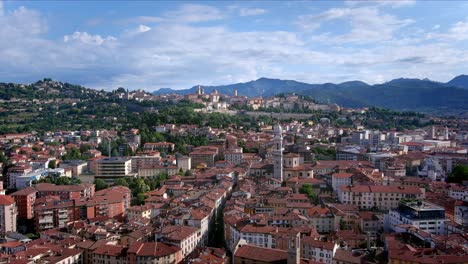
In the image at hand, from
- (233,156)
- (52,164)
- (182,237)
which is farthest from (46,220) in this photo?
(233,156)

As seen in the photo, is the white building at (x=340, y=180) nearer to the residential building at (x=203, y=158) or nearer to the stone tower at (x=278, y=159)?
the stone tower at (x=278, y=159)

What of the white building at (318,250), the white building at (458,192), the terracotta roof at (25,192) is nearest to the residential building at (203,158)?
the terracotta roof at (25,192)

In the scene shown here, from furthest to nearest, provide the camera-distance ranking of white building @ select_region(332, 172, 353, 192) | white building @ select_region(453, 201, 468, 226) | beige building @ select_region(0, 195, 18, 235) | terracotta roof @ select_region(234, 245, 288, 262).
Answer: white building @ select_region(332, 172, 353, 192)
beige building @ select_region(0, 195, 18, 235)
white building @ select_region(453, 201, 468, 226)
terracotta roof @ select_region(234, 245, 288, 262)

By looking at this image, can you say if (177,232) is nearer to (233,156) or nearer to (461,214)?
(461,214)

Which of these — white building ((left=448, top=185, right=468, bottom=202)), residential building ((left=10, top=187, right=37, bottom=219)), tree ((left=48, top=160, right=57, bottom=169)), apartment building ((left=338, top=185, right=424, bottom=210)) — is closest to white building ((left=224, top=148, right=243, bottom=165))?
tree ((left=48, top=160, right=57, bottom=169))

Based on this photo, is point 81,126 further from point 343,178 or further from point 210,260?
point 210,260

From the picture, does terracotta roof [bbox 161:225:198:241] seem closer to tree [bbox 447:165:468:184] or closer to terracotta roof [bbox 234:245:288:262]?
terracotta roof [bbox 234:245:288:262]
